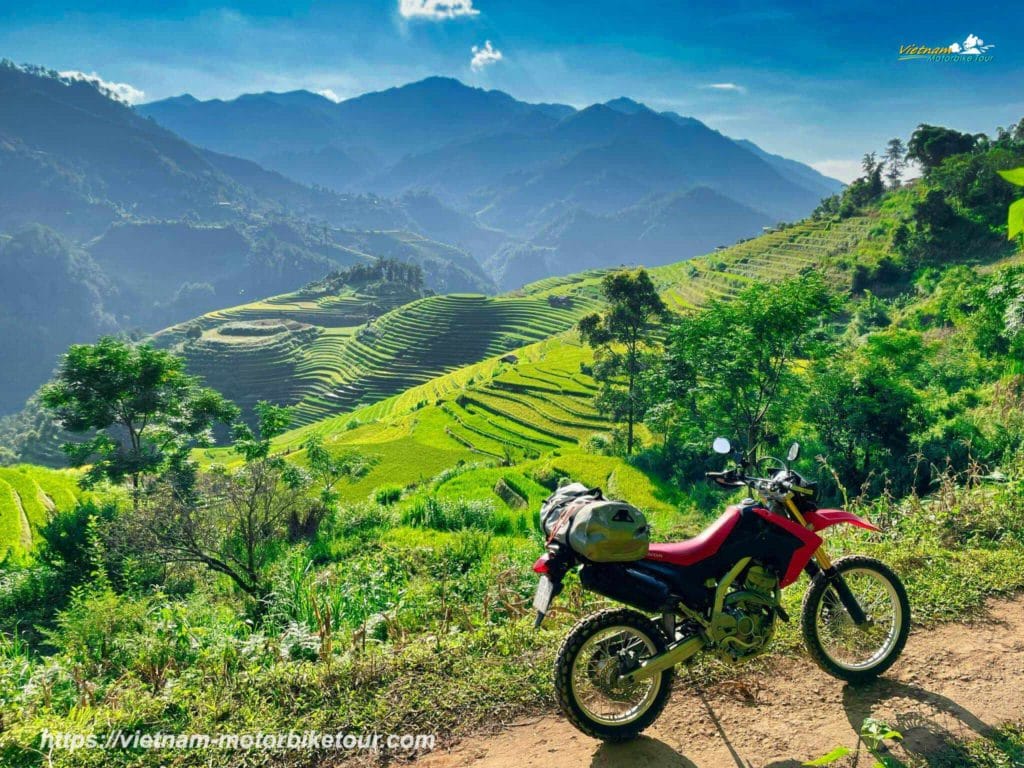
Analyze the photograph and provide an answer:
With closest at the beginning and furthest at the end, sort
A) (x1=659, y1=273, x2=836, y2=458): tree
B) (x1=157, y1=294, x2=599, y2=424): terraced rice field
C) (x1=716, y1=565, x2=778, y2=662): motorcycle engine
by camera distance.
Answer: (x1=716, y1=565, x2=778, y2=662): motorcycle engine
(x1=659, y1=273, x2=836, y2=458): tree
(x1=157, y1=294, x2=599, y2=424): terraced rice field

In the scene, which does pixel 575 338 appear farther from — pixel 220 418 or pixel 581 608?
pixel 581 608

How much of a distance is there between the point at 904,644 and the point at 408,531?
12569 mm

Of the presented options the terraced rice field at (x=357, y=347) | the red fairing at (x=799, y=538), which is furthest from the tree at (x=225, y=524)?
the terraced rice field at (x=357, y=347)

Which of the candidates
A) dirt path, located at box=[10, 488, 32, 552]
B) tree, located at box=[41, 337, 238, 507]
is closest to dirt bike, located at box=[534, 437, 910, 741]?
dirt path, located at box=[10, 488, 32, 552]

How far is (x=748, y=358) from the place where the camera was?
22422 millimetres

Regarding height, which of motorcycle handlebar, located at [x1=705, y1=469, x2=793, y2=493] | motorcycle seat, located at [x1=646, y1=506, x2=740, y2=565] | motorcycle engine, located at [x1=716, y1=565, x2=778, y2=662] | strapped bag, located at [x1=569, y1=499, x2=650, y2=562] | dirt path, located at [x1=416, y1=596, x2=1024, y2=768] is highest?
motorcycle handlebar, located at [x1=705, y1=469, x2=793, y2=493]

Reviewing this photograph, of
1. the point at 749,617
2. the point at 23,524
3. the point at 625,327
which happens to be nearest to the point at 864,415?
the point at 625,327

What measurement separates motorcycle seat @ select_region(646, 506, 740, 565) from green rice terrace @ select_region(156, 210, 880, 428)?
66876mm

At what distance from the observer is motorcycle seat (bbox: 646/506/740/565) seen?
3803mm

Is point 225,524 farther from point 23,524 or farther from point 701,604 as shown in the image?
point 23,524

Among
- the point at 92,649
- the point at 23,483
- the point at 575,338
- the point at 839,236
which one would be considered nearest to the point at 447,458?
the point at 23,483

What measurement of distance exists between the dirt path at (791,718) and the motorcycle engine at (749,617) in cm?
46

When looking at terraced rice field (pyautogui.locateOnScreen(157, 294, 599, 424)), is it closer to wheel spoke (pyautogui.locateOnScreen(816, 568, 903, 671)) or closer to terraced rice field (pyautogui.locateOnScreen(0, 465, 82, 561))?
terraced rice field (pyautogui.locateOnScreen(0, 465, 82, 561))

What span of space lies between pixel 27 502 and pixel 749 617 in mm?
30264
